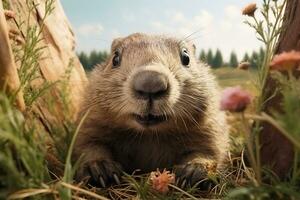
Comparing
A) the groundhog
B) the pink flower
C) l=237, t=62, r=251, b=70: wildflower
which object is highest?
l=237, t=62, r=251, b=70: wildflower

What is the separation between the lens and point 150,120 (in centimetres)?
437

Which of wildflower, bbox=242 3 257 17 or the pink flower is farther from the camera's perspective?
wildflower, bbox=242 3 257 17

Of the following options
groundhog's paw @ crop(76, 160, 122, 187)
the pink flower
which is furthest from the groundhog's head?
the pink flower

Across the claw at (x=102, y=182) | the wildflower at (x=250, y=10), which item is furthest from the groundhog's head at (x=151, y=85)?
the wildflower at (x=250, y=10)

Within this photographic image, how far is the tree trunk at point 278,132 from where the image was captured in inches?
136

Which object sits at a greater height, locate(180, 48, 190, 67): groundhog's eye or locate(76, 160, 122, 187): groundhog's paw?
locate(180, 48, 190, 67): groundhog's eye

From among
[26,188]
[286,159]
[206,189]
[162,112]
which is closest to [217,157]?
[206,189]

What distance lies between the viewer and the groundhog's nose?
13.1 feet

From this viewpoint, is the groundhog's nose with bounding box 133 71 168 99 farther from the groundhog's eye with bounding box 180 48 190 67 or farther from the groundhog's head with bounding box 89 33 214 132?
the groundhog's eye with bounding box 180 48 190 67

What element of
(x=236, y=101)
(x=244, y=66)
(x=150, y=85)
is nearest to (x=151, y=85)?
(x=150, y=85)

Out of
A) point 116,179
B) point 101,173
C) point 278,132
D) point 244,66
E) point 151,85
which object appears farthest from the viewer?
point 101,173

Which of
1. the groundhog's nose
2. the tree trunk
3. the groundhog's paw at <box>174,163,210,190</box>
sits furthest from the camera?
the groundhog's paw at <box>174,163,210,190</box>

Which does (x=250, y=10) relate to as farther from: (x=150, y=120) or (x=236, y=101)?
(x=236, y=101)

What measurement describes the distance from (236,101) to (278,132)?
1427 mm
